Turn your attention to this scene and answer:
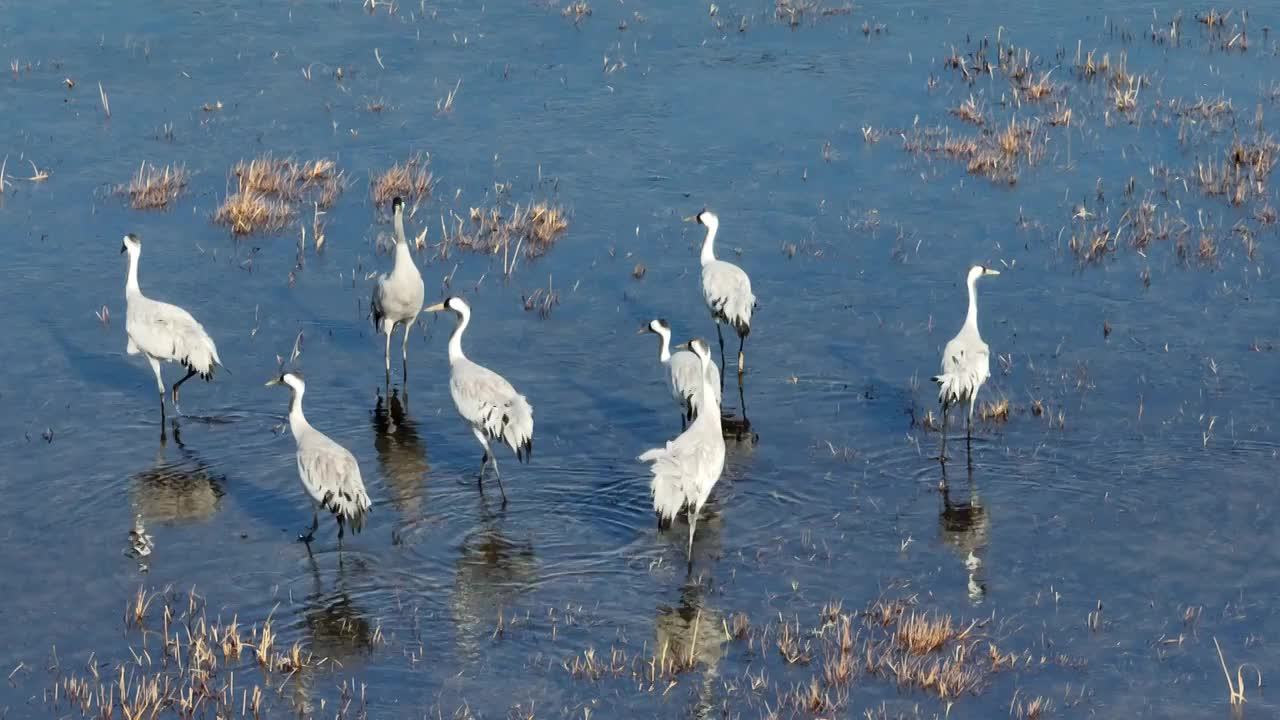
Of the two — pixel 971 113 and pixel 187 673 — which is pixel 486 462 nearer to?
pixel 187 673

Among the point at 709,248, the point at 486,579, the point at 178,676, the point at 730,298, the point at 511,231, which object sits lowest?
the point at 178,676

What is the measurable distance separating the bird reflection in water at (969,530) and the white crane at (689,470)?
72.6 inches

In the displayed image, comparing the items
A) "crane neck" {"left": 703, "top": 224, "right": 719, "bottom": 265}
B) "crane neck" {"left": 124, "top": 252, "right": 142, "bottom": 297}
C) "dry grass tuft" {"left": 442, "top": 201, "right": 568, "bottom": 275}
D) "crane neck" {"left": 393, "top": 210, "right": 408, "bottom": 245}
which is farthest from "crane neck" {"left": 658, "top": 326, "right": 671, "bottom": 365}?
"crane neck" {"left": 124, "top": 252, "right": 142, "bottom": 297}

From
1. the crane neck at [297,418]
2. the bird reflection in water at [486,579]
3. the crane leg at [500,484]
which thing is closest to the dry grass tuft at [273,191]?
the crane neck at [297,418]

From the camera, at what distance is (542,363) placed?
17.4m

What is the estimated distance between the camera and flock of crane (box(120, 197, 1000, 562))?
13383 millimetres

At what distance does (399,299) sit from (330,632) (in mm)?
5694

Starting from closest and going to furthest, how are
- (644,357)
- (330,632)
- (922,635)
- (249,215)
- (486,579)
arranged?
1. (922,635)
2. (330,632)
3. (486,579)
4. (644,357)
5. (249,215)

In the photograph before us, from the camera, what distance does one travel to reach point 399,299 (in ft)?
57.0

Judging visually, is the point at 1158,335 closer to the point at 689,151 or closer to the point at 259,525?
the point at 689,151

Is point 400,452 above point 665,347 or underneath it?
underneath

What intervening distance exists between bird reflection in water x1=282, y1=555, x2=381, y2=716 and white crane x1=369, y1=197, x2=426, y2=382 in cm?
435

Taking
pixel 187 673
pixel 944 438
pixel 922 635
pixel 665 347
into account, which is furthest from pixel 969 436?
pixel 187 673

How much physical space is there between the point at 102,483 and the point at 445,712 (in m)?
4.95
